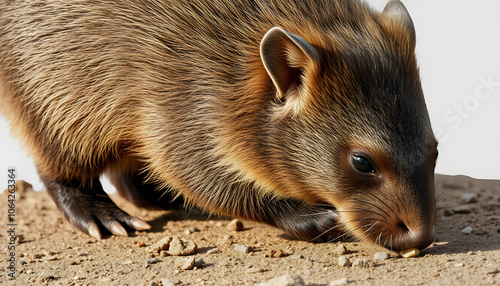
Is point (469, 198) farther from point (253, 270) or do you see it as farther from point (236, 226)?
point (253, 270)

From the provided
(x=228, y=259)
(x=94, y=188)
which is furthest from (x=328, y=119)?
(x=94, y=188)

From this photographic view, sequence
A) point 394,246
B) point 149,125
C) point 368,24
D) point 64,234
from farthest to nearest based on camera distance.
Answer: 1. point 64,234
2. point 149,125
3. point 368,24
4. point 394,246

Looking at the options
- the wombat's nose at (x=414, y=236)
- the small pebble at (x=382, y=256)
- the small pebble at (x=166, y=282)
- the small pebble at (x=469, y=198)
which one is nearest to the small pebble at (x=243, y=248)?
the small pebble at (x=166, y=282)


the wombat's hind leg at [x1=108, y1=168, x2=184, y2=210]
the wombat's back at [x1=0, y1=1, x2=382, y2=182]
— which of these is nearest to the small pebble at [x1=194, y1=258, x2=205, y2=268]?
the wombat's back at [x1=0, y1=1, x2=382, y2=182]

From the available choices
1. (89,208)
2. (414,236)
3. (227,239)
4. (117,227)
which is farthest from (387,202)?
(89,208)

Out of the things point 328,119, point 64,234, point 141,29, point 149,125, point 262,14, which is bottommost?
point 64,234

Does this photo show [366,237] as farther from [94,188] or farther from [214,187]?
[94,188]
